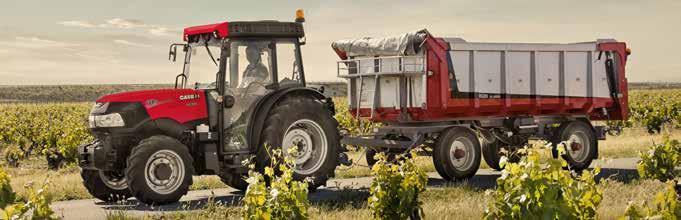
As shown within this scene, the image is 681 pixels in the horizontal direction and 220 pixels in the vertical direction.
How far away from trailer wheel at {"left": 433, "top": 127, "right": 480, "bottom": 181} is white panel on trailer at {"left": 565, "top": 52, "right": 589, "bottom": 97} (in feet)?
8.56

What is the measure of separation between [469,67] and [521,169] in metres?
7.12

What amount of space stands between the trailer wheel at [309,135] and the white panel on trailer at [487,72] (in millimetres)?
3495

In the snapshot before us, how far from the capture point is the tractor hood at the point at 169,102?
→ 10633mm

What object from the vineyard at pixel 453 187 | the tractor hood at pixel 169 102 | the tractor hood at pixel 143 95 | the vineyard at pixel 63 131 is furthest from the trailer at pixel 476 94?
the vineyard at pixel 63 131

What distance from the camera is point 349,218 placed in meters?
9.09

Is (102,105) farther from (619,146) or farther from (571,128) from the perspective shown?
(619,146)

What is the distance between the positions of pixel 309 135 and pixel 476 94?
12.4ft

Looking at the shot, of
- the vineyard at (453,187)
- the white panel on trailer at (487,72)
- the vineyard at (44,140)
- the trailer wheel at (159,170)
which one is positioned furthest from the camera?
the vineyard at (44,140)

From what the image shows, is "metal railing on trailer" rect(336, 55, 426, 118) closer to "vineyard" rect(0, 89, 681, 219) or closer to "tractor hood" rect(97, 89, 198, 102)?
"vineyard" rect(0, 89, 681, 219)

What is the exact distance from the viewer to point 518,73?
1466 centimetres

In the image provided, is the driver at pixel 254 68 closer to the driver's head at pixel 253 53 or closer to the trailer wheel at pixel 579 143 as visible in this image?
the driver's head at pixel 253 53

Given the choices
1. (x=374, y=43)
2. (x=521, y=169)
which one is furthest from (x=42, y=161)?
→ (x=521, y=169)

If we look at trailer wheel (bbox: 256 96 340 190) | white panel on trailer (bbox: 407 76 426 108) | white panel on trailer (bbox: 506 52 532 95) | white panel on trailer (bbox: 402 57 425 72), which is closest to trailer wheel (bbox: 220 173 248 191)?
trailer wheel (bbox: 256 96 340 190)

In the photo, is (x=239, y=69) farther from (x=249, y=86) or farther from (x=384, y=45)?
(x=384, y=45)
